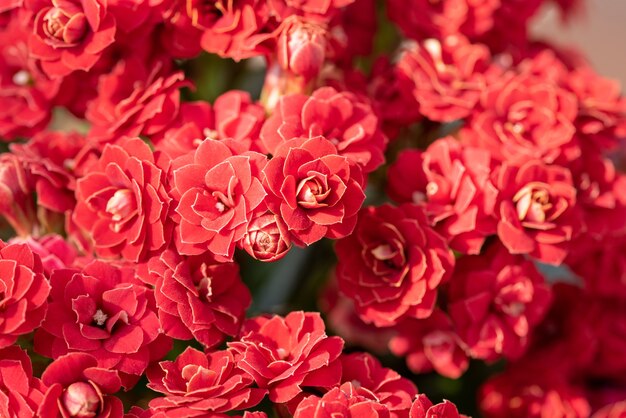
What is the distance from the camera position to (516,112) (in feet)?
2.27

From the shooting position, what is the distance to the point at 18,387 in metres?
0.51

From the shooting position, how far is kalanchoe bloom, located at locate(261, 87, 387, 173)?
59cm

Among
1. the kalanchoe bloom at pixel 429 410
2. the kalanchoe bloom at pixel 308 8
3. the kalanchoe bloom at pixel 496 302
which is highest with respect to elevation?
the kalanchoe bloom at pixel 308 8

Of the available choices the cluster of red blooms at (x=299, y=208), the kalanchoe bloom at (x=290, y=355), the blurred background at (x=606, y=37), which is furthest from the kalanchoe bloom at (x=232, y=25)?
the blurred background at (x=606, y=37)

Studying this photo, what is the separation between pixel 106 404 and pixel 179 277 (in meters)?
0.10

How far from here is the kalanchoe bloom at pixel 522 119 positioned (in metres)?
0.68

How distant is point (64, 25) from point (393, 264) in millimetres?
325

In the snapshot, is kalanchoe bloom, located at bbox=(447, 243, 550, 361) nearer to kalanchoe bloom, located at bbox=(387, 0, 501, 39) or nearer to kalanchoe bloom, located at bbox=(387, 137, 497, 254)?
kalanchoe bloom, located at bbox=(387, 137, 497, 254)

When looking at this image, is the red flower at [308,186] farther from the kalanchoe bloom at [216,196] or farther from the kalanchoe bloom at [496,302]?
the kalanchoe bloom at [496,302]

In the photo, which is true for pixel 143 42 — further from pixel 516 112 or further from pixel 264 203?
pixel 516 112

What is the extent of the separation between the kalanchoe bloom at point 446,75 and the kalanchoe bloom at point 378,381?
229 mm

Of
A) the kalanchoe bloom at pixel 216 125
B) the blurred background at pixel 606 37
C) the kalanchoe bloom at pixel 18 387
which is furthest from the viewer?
the blurred background at pixel 606 37

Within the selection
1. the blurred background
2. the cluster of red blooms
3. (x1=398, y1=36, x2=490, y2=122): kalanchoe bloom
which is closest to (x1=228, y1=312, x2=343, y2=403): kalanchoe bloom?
the cluster of red blooms

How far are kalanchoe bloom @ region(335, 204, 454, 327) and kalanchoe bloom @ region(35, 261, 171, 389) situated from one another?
17 cm
